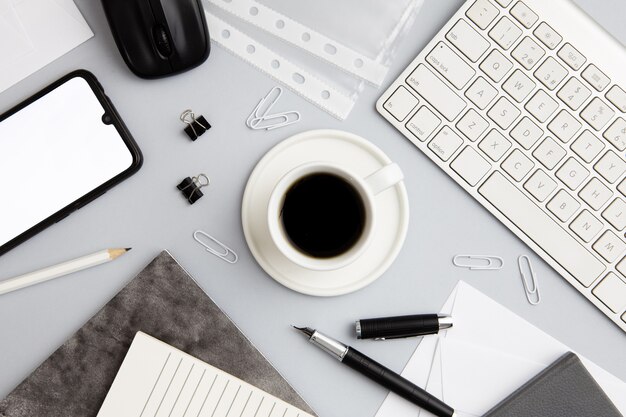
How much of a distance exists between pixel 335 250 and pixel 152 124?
278 mm

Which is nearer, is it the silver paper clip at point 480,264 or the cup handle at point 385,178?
the cup handle at point 385,178

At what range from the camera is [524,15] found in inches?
23.5

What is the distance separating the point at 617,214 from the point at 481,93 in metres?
0.21

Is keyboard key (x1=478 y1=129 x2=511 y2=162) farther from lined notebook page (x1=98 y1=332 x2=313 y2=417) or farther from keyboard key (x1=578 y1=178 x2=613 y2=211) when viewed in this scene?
lined notebook page (x1=98 y1=332 x2=313 y2=417)

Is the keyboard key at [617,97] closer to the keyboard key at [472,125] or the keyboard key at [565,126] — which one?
the keyboard key at [565,126]

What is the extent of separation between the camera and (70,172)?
59 centimetres

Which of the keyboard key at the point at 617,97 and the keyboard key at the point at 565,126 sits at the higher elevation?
the keyboard key at the point at 617,97

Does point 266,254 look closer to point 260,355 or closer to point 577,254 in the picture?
point 260,355

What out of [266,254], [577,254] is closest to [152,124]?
[266,254]

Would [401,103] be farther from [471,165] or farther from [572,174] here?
[572,174]

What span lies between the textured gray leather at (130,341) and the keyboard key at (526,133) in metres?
0.40

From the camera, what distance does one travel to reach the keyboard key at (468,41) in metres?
0.60

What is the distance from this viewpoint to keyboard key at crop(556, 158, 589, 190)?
0.59m

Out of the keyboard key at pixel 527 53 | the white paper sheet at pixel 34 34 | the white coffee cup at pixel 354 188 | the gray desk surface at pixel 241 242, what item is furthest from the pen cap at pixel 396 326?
the white paper sheet at pixel 34 34
